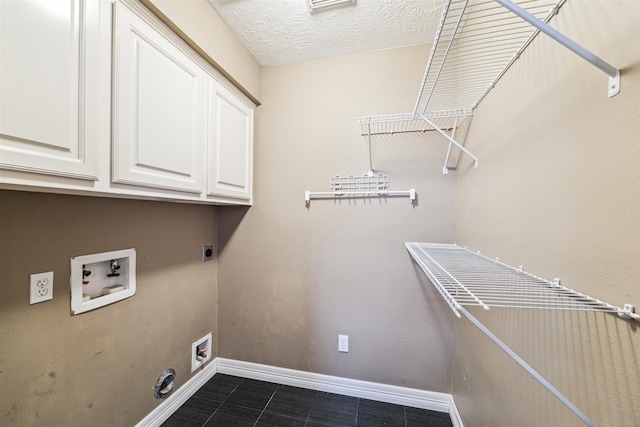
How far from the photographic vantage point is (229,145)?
1581 mm

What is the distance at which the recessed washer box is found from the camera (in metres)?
1.05

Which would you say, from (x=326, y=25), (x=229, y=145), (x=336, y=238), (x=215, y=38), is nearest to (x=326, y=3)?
(x=326, y=25)

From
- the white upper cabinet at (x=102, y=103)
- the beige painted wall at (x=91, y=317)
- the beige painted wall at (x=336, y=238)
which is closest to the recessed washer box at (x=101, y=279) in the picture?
the beige painted wall at (x=91, y=317)

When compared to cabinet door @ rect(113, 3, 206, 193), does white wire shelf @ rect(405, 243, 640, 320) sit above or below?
below

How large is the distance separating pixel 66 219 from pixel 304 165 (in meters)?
1.31

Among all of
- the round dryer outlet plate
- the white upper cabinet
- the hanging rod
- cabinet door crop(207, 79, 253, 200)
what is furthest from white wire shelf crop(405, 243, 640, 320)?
the round dryer outlet plate

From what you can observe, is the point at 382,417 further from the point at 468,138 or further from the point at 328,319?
the point at 468,138

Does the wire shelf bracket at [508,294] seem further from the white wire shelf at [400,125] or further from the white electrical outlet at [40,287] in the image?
the white electrical outlet at [40,287]

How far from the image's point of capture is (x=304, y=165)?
1.79 meters

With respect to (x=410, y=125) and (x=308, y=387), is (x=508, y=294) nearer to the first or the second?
(x=410, y=125)

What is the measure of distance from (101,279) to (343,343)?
1.51 meters

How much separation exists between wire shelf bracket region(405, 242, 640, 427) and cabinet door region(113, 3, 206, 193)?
1198 mm

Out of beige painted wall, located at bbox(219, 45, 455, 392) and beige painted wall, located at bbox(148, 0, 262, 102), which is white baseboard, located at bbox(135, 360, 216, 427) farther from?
beige painted wall, located at bbox(148, 0, 262, 102)

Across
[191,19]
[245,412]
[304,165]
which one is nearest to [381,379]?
[245,412]
